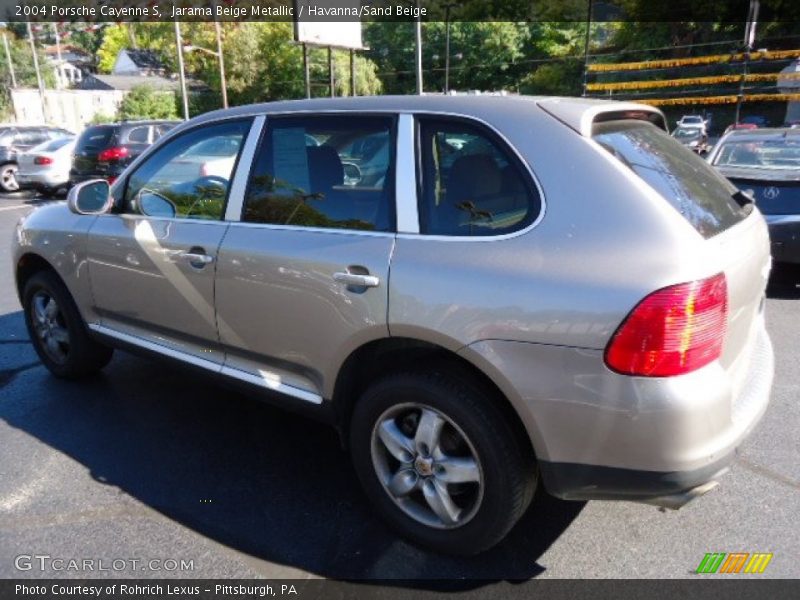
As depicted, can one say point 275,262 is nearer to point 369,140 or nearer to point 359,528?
point 369,140

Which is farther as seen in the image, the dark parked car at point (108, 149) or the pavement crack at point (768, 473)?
the dark parked car at point (108, 149)

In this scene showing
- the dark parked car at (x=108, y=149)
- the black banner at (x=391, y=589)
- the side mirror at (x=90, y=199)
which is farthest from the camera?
the dark parked car at (x=108, y=149)

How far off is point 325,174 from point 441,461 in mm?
1395

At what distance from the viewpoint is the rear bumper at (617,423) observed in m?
2.00

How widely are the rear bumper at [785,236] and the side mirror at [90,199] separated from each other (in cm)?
552

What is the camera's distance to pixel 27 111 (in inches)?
1574

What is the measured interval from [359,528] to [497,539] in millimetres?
653

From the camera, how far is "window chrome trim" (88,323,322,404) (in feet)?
9.40

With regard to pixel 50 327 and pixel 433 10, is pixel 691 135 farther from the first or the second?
pixel 433 10

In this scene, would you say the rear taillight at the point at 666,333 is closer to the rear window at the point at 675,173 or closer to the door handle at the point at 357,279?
the rear window at the point at 675,173

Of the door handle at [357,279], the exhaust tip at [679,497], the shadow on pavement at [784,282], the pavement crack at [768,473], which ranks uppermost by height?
the door handle at [357,279]

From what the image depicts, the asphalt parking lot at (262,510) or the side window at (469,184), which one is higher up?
the side window at (469,184)

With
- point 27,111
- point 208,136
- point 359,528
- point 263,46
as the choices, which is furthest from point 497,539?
point 263,46

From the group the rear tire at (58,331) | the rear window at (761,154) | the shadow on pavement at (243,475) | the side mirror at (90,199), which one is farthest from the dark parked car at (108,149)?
the rear window at (761,154)
